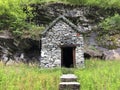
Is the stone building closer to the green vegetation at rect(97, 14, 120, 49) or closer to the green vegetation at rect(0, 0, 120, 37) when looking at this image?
the green vegetation at rect(0, 0, 120, 37)

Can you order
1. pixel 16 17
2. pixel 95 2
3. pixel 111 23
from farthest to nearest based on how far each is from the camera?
1. pixel 95 2
2. pixel 111 23
3. pixel 16 17

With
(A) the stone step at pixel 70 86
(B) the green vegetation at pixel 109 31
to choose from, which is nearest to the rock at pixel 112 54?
(B) the green vegetation at pixel 109 31

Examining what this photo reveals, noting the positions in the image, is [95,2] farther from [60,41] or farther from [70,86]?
[70,86]

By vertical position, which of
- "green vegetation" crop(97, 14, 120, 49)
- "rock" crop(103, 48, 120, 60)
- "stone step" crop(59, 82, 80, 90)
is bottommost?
"rock" crop(103, 48, 120, 60)

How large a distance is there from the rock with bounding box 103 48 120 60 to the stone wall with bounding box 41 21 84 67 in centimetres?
363

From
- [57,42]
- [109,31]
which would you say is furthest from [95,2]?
[57,42]

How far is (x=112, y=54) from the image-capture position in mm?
29422

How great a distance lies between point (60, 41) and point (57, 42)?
0.23 m

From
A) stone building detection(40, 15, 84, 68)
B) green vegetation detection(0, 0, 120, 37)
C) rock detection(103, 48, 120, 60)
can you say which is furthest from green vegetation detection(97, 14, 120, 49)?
green vegetation detection(0, 0, 120, 37)

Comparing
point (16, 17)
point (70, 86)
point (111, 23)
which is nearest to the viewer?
point (70, 86)

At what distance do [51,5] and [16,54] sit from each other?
6750mm

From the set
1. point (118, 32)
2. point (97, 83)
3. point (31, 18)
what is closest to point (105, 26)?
point (118, 32)

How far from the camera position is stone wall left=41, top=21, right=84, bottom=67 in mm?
25969

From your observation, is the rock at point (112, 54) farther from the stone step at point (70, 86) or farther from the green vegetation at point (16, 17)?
the stone step at point (70, 86)
